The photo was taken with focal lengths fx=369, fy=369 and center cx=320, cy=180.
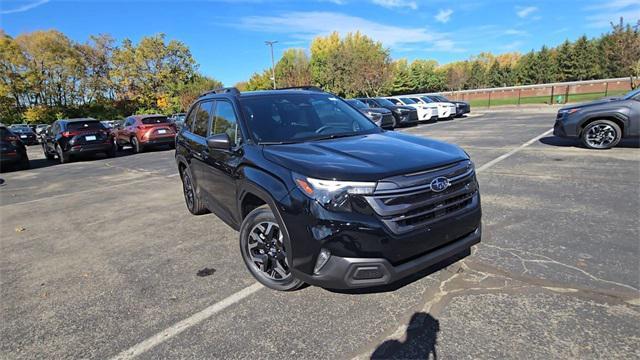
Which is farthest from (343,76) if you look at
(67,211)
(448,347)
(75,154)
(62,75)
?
(448,347)

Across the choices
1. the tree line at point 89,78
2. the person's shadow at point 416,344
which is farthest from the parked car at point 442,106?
the tree line at point 89,78

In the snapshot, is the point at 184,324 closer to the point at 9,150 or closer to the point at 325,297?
the point at 325,297

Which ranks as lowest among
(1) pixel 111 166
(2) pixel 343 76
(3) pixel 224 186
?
(1) pixel 111 166

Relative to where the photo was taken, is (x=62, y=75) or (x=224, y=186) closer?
(x=224, y=186)

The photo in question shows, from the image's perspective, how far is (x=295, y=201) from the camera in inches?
107

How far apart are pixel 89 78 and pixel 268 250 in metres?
55.6

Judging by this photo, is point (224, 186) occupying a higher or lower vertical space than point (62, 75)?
lower

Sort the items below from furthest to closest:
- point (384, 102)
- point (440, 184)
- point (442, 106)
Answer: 1. point (442, 106)
2. point (384, 102)
3. point (440, 184)

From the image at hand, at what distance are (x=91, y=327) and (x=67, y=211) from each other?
4652 millimetres

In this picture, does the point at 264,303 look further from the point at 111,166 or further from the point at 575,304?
the point at 111,166

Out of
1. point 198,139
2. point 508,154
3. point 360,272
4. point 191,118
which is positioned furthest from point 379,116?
point 508,154

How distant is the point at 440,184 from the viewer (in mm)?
2754

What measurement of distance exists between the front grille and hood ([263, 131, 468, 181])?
0.07 m

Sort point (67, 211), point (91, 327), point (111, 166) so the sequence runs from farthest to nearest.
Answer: point (111, 166) < point (67, 211) < point (91, 327)
